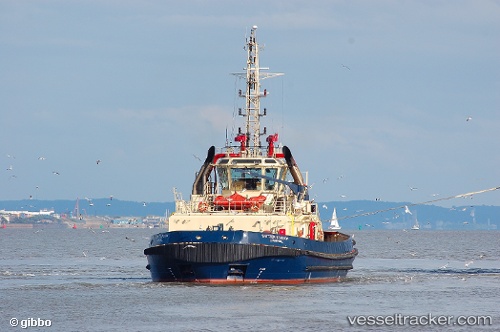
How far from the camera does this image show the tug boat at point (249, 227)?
49.0 metres

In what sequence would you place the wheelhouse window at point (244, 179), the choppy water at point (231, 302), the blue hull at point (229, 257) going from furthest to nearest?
1. the wheelhouse window at point (244, 179)
2. the blue hull at point (229, 257)
3. the choppy water at point (231, 302)

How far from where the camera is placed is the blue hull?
48.7m

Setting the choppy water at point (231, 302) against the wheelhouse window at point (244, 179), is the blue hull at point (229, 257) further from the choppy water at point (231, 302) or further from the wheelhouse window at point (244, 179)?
the wheelhouse window at point (244, 179)

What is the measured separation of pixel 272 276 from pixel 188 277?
361 centimetres

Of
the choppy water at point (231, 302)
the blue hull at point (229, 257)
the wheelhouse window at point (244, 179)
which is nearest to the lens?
the choppy water at point (231, 302)

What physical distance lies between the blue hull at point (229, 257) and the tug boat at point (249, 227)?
1.6 inches

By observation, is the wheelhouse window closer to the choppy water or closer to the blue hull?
the blue hull

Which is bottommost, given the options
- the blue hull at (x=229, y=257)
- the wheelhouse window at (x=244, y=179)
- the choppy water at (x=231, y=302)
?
the choppy water at (x=231, y=302)

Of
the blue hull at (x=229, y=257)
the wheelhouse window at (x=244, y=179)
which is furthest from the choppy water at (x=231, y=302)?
the wheelhouse window at (x=244, y=179)

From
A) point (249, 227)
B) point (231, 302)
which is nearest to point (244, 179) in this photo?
point (249, 227)

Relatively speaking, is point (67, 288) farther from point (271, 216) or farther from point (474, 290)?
point (474, 290)

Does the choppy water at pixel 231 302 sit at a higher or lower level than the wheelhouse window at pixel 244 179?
lower

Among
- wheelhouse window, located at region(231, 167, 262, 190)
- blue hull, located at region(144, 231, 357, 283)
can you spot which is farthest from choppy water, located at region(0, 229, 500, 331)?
wheelhouse window, located at region(231, 167, 262, 190)

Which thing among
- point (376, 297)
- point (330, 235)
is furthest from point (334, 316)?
point (330, 235)
